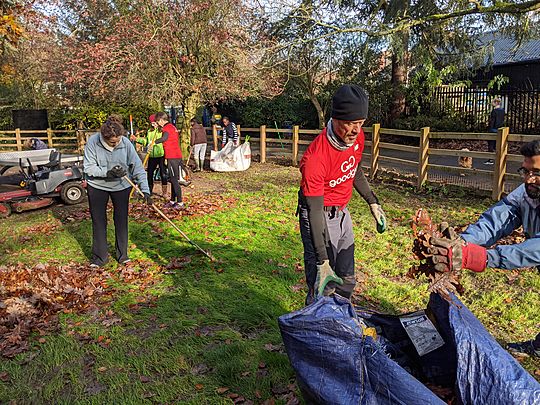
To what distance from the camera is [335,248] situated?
11.6ft

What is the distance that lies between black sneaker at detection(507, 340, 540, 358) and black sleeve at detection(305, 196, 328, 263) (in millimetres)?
1821

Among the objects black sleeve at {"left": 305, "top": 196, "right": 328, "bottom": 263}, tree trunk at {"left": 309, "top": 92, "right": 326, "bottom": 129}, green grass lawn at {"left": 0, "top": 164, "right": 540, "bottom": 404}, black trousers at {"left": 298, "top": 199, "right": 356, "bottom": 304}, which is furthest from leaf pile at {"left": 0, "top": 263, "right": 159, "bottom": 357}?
tree trunk at {"left": 309, "top": 92, "right": 326, "bottom": 129}

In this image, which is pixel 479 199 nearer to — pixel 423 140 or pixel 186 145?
pixel 423 140

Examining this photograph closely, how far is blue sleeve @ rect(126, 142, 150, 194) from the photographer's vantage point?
19.1 feet

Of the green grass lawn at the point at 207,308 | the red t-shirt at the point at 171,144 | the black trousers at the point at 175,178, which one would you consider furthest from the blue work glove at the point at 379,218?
the red t-shirt at the point at 171,144

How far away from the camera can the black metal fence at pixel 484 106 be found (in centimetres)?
1767

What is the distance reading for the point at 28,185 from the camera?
363 inches

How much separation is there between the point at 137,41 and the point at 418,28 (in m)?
10.2

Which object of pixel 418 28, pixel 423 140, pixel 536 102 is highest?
pixel 418 28

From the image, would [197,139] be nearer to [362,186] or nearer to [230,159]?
[230,159]

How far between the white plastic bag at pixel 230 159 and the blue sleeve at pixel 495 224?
11.1 m

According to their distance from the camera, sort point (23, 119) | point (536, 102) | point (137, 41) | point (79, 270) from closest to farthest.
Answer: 1. point (79, 270)
2. point (137, 41)
3. point (536, 102)
4. point (23, 119)

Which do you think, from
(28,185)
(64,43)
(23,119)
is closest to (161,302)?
(28,185)

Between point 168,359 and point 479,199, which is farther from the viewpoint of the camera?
point 479,199
